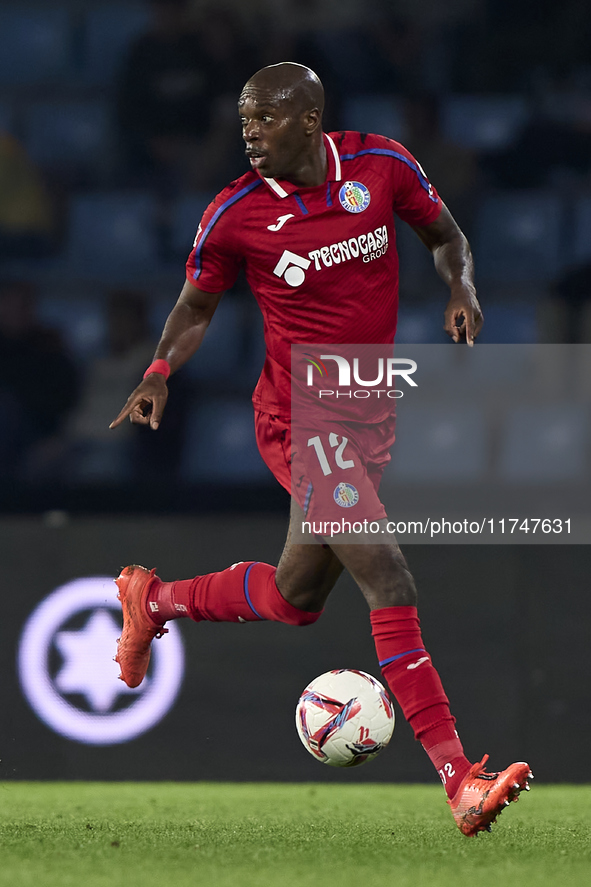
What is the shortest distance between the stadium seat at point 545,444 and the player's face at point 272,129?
1870 mm

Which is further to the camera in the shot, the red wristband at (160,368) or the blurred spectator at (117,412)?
the blurred spectator at (117,412)

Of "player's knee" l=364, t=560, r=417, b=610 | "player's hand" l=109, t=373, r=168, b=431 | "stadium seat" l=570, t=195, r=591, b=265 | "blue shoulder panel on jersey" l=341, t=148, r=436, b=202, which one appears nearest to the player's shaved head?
"blue shoulder panel on jersey" l=341, t=148, r=436, b=202

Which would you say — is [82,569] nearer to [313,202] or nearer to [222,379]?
[222,379]

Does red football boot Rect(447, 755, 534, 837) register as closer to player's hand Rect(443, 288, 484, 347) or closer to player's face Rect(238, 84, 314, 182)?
player's hand Rect(443, 288, 484, 347)

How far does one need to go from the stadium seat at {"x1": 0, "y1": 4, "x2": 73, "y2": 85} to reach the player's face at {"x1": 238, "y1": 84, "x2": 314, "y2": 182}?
6.74 ft

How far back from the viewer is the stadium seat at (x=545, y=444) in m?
4.89

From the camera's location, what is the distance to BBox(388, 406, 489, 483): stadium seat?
4.86 meters

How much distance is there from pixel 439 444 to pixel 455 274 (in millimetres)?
1445

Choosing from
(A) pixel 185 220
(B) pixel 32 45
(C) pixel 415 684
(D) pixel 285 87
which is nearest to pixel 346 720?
(C) pixel 415 684

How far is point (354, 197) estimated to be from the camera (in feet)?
11.6

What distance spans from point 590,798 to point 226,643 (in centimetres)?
142

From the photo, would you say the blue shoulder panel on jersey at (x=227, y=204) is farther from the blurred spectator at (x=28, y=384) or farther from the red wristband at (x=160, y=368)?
the blurred spectator at (x=28, y=384)

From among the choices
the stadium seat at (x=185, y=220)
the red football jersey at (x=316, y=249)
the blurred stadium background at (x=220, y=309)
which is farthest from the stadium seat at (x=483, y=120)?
the red football jersey at (x=316, y=249)

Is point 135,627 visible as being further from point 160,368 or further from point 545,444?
point 545,444
